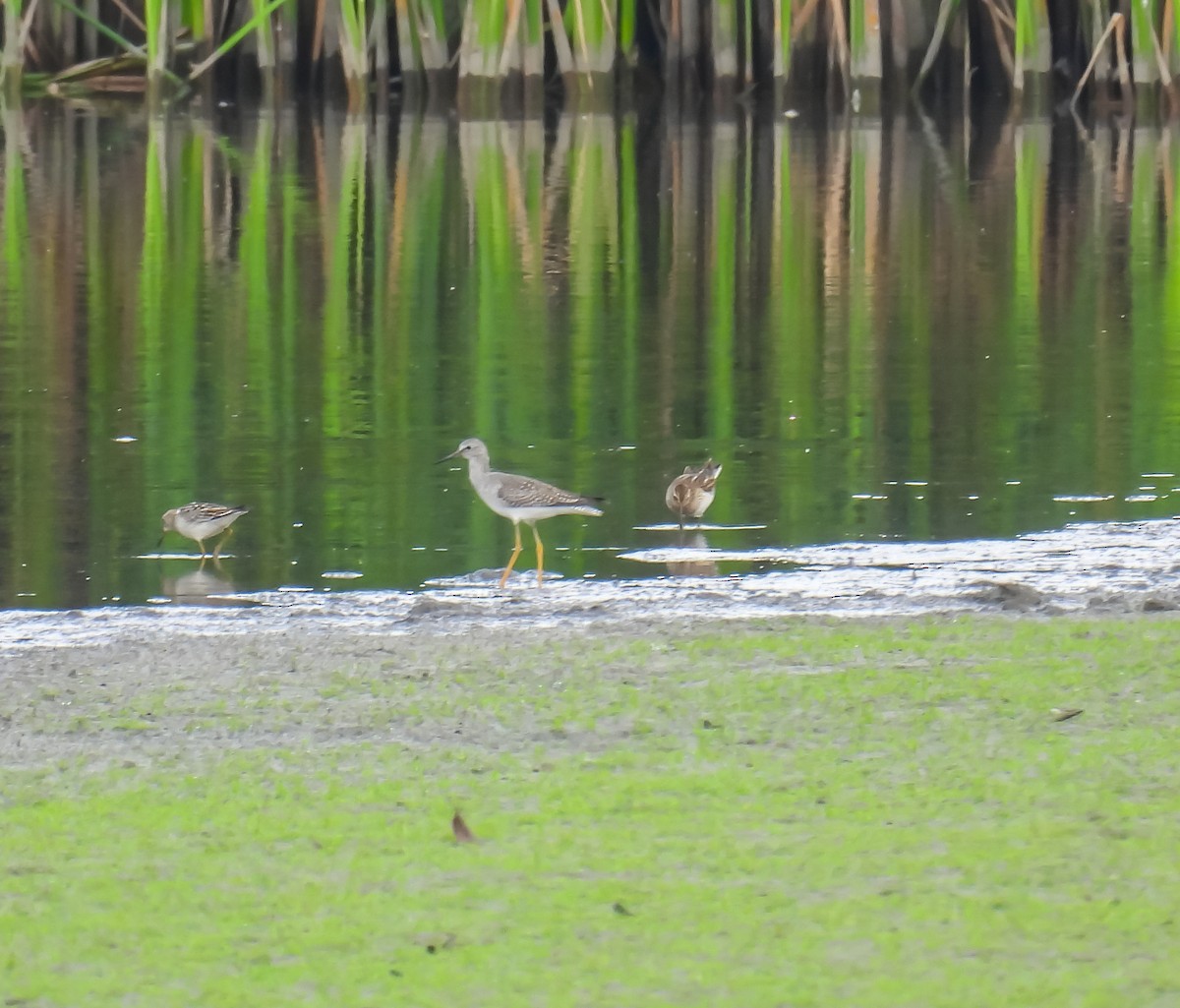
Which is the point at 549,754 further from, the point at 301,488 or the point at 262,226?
the point at 262,226

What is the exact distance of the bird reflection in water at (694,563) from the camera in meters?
9.46

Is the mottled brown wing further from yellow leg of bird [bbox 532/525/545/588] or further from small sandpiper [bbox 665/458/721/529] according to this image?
small sandpiper [bbox 665/458/721/529]

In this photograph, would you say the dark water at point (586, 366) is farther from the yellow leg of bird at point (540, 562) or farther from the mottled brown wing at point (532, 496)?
the mottled brown wing at point (532, 496)

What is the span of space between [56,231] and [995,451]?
12.1 m

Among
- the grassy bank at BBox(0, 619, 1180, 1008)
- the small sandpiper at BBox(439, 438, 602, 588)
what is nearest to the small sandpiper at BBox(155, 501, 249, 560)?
the small sandpiper at BBox(439, 438, 602, 588)

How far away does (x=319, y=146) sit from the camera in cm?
3102

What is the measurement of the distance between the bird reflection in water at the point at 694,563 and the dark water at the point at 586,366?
3cm

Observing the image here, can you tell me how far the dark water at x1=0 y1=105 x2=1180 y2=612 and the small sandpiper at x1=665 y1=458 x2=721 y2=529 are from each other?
133mm

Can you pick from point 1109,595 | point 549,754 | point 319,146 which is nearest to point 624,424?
point 1109,595

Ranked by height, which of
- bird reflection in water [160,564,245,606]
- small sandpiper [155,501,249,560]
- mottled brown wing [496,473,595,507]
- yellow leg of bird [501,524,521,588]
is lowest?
bird reflection in water [160,564,245,606]

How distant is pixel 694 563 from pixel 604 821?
421cm

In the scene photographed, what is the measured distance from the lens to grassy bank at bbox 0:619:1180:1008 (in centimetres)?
463

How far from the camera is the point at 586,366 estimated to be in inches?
580

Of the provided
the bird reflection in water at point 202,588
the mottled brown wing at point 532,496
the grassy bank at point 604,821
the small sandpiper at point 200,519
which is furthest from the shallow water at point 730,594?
the grassy bank at point 604,821
